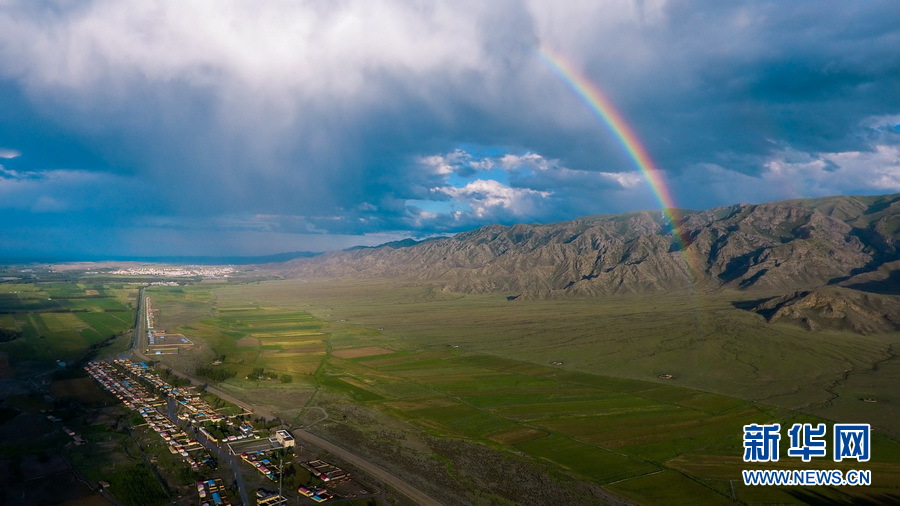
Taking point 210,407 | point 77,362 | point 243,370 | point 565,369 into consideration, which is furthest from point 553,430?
point 77,362

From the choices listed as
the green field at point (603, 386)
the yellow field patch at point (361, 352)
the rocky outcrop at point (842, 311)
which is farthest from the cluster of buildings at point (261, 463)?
the rocky outcrop at point (842, 311)

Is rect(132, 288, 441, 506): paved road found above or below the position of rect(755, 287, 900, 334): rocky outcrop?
below

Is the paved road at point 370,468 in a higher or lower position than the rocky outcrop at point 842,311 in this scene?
lower

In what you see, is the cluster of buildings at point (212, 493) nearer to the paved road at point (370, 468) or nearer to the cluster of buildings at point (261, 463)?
the cluster of buildings at point (261, 463)

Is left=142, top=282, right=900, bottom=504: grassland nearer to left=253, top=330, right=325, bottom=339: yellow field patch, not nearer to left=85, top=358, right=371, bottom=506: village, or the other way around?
left=253, top=330, right=325, bottom=339: yellow field patch

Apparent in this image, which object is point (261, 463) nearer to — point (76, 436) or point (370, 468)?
point (370, 468)

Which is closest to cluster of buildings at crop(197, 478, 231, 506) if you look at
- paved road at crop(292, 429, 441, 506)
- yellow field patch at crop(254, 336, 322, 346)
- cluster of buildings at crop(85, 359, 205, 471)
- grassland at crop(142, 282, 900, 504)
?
cluster of buildings at crop(85, 359, 205, 471)

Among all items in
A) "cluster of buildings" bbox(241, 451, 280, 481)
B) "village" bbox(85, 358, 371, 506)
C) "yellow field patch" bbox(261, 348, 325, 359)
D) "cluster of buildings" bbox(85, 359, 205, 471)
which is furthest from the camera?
"yellow field patch" bbox(261, 348, 325, 359)
